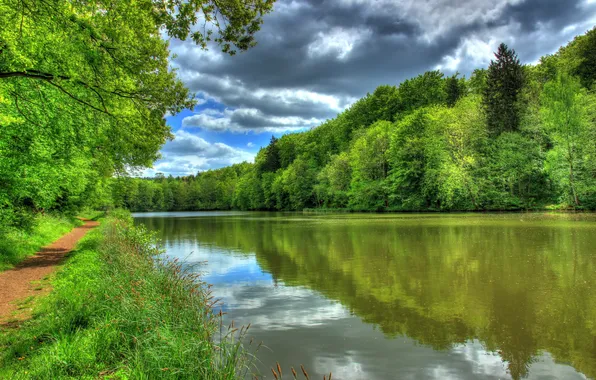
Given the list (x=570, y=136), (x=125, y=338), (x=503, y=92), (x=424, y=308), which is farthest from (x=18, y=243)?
(x=503, y=92)

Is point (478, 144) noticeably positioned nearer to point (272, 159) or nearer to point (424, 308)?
point (424, 308)

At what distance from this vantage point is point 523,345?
21.7ft

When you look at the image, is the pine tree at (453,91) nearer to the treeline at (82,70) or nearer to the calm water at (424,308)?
the calm water at (424,308)

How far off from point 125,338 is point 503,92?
181 ft

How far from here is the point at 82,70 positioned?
28.9ft

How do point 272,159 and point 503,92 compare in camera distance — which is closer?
A: point 503,92

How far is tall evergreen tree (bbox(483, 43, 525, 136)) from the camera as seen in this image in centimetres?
4841

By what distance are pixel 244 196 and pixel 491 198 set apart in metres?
76.0

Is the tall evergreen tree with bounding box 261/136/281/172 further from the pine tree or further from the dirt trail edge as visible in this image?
the dirt trail edge

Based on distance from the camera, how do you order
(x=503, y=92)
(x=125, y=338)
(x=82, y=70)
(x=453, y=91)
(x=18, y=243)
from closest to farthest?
(x=125, y=338), (x=82, y=70), (x=18, y=243), (x=503, y=92), (x=453, y=91)

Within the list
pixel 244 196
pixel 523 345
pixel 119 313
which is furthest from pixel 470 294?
pixel 244 196

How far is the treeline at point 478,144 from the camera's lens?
40656 mm

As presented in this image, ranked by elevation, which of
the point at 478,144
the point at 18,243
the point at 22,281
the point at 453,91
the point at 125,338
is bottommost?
the point at 22,281

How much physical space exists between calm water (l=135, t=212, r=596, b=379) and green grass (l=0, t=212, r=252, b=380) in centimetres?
154
